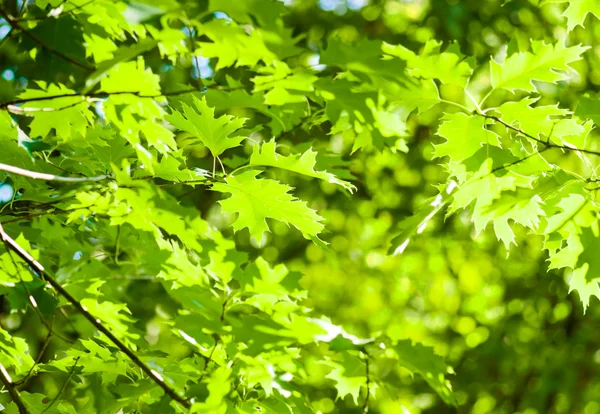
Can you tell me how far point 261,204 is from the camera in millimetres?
1333

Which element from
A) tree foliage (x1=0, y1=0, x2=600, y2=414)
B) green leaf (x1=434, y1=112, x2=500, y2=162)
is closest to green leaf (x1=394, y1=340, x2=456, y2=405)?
tree foliage (x1=0, y1=0, x2=600, y2=414)

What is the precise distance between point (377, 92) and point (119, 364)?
80cm

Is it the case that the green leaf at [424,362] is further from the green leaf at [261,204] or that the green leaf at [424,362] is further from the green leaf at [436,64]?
the green leaf at [436,64]

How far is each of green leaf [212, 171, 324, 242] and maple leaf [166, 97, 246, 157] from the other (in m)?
0.07

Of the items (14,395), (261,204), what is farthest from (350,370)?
(14,395)

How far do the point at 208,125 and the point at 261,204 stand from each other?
20cm

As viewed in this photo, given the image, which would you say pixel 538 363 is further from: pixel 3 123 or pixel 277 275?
pixel 3 123

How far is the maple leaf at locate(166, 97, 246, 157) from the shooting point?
126 cm

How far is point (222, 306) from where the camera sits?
121 centimetres

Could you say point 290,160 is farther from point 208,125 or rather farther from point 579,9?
point 579,9

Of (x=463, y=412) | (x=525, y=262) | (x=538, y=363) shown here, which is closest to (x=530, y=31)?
(x=525, y=262)

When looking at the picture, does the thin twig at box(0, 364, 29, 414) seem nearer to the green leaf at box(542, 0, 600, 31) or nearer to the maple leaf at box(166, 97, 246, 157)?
the maple leaf at box(166, 97, 246, 157)

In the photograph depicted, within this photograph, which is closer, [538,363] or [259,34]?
[259,34]

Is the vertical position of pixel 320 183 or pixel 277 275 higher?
pixel 277 275
